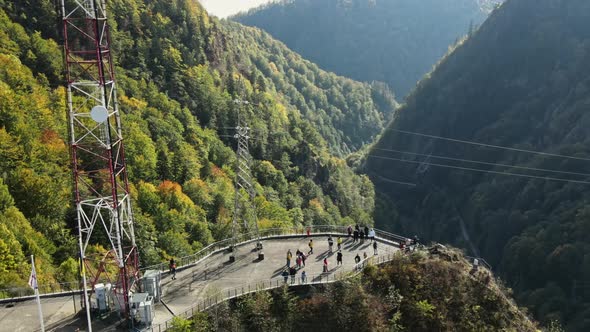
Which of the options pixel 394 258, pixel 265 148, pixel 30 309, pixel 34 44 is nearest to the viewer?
pixel 30 309

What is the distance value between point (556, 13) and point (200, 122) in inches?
5044

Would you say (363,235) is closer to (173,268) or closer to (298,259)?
(298,259)

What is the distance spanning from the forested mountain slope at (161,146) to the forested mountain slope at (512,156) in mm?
26149

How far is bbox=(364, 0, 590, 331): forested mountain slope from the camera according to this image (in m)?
90.4

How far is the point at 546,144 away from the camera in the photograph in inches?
5172

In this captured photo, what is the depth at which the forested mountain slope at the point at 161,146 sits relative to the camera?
4950 cm

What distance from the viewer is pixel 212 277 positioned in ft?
114

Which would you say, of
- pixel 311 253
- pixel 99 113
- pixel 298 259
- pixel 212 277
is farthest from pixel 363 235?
pixel 99 113

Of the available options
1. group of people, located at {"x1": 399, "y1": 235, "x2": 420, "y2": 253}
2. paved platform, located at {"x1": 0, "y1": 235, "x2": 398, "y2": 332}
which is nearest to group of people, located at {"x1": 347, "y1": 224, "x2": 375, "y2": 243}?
paved platform, located at {"x1": 0, "y1": 235, "x2": 398, "y2": 332}

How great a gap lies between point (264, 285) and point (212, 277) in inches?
168

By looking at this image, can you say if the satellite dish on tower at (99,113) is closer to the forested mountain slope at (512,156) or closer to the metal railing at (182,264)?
the metal railing at (182,264)

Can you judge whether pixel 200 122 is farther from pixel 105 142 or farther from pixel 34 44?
pixel 105 142

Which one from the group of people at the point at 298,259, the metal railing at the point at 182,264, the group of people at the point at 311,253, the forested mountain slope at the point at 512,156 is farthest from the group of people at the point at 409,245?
the forested mountain slope at the point at 512,156

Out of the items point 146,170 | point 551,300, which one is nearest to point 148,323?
point 146,170
